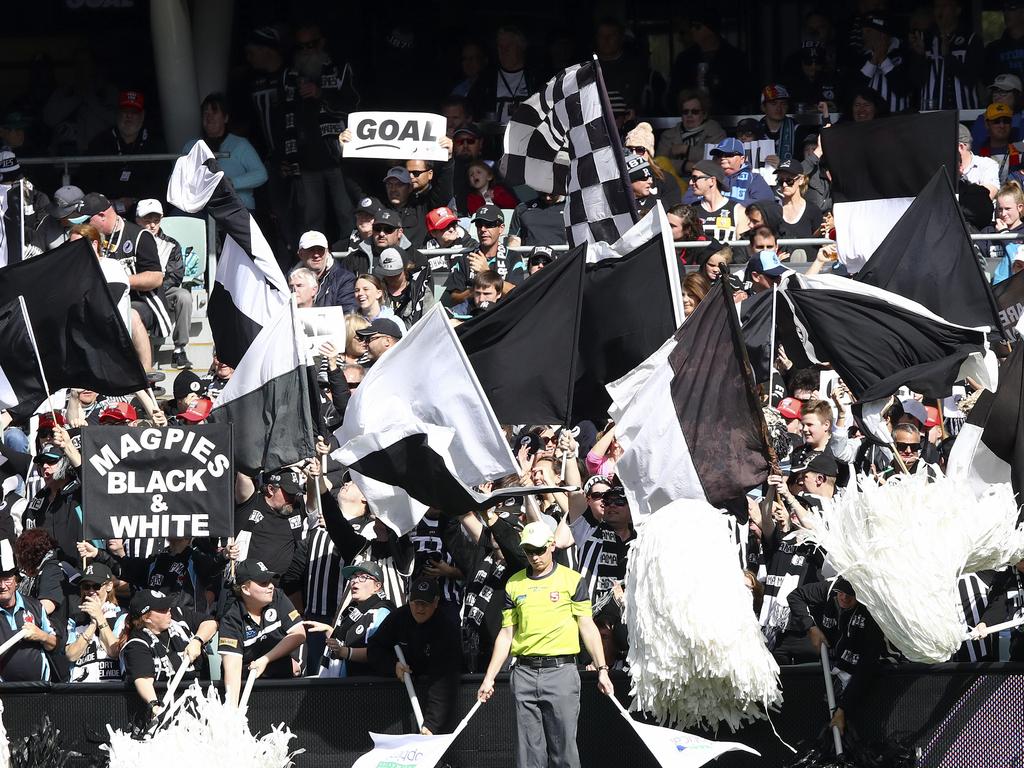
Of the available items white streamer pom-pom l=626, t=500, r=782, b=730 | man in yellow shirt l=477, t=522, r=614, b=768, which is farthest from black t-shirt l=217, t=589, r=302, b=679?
A: white streamer pom-pom l=626, t=500, r=782, b=730

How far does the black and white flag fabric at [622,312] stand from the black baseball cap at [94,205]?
16.6 ft

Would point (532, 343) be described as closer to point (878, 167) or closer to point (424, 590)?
point (424, 590)

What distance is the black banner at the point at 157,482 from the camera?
11586 mm

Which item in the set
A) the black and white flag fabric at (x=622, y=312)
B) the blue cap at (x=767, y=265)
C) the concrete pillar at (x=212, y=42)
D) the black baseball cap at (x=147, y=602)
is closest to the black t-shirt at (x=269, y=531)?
the black baseball cap at (x=147, y=602)

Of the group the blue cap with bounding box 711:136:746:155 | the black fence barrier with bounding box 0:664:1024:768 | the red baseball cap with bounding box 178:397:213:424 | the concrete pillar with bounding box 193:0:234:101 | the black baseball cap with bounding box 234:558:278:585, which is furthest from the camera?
the concrete pillar with bounding box 193:0:234:101

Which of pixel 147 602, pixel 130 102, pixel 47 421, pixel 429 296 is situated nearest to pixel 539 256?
pixel 429 296

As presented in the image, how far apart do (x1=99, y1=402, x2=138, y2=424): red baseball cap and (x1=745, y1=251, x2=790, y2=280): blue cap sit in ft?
15.0

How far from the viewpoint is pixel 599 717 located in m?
11.0

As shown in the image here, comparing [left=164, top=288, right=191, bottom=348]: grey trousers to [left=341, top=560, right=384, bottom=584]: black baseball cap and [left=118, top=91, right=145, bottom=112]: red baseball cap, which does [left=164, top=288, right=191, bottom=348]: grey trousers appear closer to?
[left=118, top=91, right=145, bottom=112]: red baseball cap

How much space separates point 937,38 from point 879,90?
37.2 inches

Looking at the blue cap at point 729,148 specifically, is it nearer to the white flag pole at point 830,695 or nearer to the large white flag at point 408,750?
the white flag pole at point 830,695

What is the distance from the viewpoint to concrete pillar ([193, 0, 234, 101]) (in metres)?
18.9

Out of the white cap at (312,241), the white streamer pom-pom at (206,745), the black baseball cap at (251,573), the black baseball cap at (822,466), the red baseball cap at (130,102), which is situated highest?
the red baseball cap at (130,102)

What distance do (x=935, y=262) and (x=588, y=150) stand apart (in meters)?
2.38
